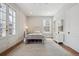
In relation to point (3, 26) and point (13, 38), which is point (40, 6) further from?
point (3, 26)

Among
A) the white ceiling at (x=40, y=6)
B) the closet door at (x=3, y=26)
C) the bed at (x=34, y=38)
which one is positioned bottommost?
the bed at (x=34, y=38)

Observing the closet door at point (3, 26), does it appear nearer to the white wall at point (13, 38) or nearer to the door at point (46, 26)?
the white wall at point (13, 38)

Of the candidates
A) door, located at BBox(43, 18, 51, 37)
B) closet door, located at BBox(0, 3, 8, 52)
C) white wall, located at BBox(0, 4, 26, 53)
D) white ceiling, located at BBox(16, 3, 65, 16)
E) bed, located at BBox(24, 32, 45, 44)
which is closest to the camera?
closet door, located at BBox(0, 3, 8, 52)

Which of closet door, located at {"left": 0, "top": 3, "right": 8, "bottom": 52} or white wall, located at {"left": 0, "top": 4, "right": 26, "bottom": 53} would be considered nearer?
closet door, located at {"left": 0, "top": 3, "right": 8, "bottom": 52}

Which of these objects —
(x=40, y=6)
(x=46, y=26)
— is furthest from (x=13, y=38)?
(x=46, y=26)

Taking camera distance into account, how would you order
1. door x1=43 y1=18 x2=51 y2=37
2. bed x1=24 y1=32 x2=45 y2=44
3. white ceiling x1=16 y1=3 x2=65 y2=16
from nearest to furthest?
white ceiling x1=16 y1=3 x2=65 y2=16 → bed x1=24 y1=32 x2=45 y2=44 → door x1=43 y1=18 x2=51 y2=37

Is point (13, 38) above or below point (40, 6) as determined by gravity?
below

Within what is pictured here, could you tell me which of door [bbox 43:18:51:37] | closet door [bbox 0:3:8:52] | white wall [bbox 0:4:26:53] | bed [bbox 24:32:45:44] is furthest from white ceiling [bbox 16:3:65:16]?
door [bbox 43:18:51:37]

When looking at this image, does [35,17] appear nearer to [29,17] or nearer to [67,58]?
[29,17]

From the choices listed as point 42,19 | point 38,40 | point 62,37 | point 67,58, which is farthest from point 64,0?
point 42,19

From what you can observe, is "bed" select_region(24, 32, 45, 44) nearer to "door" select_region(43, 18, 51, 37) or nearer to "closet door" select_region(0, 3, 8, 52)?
"closet door" select_region(0, 3, 8, 52)

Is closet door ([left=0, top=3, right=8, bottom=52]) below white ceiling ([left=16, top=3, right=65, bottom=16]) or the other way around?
below

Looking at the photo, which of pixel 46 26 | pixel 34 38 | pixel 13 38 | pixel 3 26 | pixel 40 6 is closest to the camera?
pixel 3 26

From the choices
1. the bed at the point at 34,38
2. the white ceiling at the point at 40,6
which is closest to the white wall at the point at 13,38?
the white ceiling at the point at 40,6
